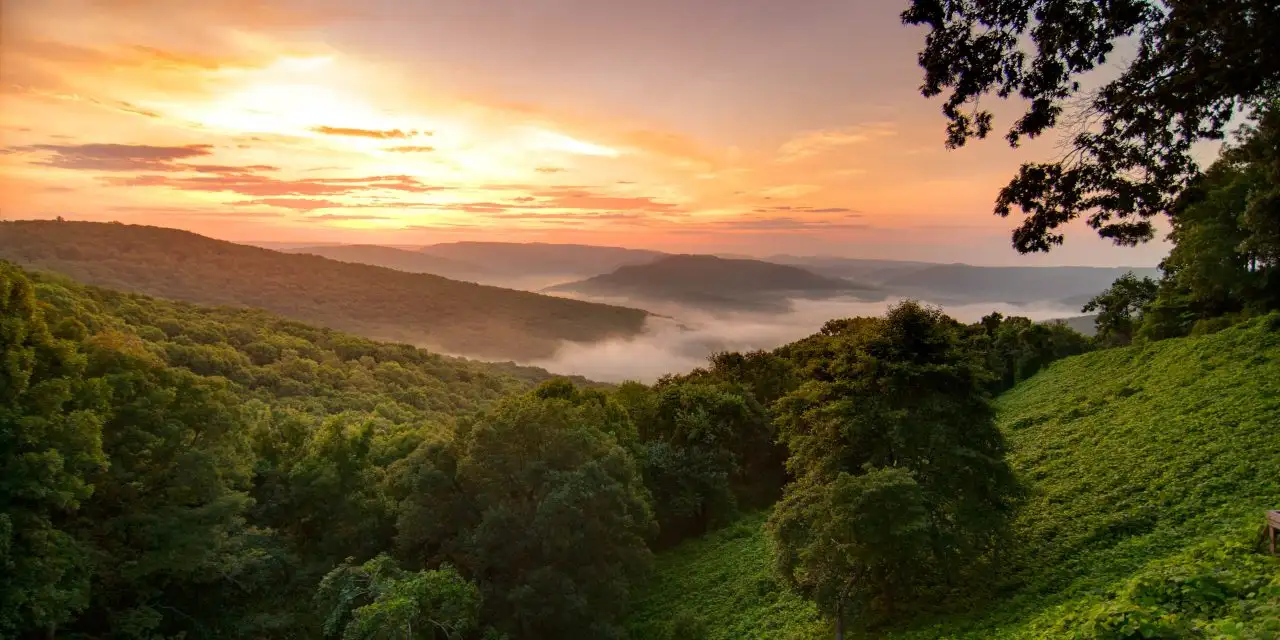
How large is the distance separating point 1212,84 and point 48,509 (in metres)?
29.8

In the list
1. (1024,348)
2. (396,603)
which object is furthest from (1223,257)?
(396,603)

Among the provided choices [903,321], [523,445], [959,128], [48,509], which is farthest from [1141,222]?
[48,509]

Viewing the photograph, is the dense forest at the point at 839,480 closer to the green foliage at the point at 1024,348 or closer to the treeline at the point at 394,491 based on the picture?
the treeline at the point at 394,491

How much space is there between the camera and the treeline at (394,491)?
1659 centimetres

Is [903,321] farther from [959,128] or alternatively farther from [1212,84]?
[1212,84]

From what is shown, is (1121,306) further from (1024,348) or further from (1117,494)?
(1117,494)

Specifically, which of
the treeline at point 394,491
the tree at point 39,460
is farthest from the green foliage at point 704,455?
the tree at point 39,460

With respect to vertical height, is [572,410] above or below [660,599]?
above

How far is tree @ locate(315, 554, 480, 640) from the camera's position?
18156 millimetres

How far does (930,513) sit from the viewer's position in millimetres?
15531

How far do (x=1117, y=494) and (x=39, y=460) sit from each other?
98.6 ft

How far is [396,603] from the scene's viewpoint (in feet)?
59.4

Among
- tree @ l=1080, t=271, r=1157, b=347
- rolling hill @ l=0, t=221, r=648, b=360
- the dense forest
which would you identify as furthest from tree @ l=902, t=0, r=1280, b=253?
rolling hill @ l=0, t=221, r=648, b=360

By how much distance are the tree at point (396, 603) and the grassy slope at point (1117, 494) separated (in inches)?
338
